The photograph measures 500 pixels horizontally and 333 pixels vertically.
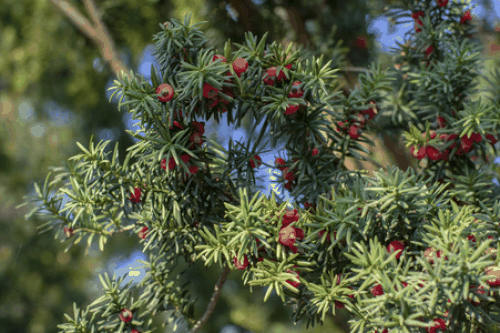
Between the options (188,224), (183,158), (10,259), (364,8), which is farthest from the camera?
(10,259)

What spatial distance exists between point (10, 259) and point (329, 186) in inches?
227

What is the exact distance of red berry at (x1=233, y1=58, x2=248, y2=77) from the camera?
0.88 m

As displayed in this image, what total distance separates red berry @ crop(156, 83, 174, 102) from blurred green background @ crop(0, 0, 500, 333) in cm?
47

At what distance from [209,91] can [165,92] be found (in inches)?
3.8

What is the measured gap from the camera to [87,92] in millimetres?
3178

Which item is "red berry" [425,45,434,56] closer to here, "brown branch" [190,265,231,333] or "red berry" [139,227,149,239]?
"brown branch" [190,265,231,333]

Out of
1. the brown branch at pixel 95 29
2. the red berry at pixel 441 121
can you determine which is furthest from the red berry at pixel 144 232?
the brown branch at pixel 95 29

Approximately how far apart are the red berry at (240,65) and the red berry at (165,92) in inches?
5.8

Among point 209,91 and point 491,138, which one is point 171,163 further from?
point 491,138

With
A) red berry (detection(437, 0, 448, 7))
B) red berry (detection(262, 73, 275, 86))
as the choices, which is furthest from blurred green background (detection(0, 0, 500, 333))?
red berry (detection(262, 73, 275, 86))

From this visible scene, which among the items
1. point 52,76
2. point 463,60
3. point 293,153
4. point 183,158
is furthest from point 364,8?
point 52,76

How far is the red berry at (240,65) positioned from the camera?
88 centimetres

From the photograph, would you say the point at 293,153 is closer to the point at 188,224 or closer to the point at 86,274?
the point at 188,224

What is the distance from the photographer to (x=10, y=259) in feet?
17.8
